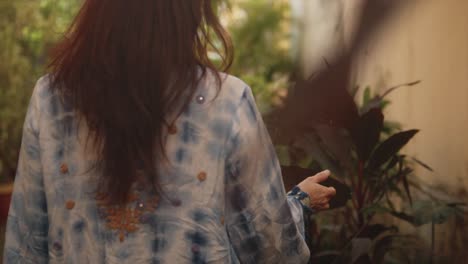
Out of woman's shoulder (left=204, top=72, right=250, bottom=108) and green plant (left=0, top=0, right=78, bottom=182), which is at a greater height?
woman's shoulder (left=204, top=72, right=250, bottom=108)

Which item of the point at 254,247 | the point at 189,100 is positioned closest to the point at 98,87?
the point at 189,100

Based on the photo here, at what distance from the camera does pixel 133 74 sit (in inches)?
65.8

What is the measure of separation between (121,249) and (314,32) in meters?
7.42

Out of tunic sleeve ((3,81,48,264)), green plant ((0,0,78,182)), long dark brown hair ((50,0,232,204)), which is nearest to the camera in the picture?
long dark brown hair ((50,0,232,204))

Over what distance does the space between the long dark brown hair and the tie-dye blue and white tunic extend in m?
0.04

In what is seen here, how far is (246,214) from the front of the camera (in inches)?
69.2

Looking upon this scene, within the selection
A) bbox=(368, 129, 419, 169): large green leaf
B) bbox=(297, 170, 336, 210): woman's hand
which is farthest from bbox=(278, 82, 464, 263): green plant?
bbox=(297, 170, 336, 210): woman's hand

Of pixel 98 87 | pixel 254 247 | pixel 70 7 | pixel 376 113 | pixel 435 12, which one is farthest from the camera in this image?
pixel 70 7

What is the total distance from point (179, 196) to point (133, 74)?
27cm

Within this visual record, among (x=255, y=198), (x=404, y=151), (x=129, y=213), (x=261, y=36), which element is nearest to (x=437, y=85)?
(x=404, y=151)

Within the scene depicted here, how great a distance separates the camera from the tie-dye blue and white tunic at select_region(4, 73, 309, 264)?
1723mm

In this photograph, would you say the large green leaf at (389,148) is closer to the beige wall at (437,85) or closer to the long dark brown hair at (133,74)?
the beige wall at (437,85)

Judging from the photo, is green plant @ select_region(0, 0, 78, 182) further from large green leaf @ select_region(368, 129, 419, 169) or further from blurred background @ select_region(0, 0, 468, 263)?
large green leaf @ select_region(368, 129, 419, 169)

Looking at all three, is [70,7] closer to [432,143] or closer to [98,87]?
[432,143]
